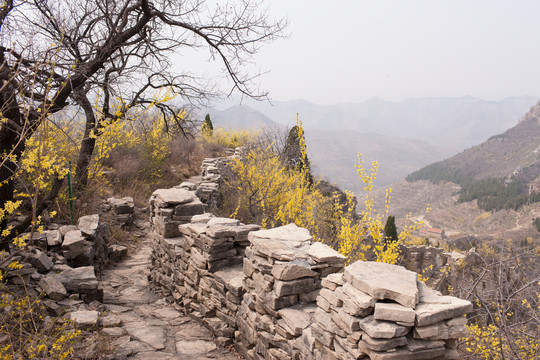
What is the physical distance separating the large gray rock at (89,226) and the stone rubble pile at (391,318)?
4.93 meters

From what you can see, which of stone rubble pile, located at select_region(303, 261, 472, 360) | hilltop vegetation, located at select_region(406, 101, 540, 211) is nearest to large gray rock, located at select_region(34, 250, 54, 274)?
stone rubble pile, located at select_region(303, 261, 472, 360)

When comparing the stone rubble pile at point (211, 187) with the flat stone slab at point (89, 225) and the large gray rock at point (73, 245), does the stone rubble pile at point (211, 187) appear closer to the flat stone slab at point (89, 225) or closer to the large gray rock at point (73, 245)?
the flat stone slab at point (89, 225)

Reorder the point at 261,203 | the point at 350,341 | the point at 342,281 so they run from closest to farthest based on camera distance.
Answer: the point at 350,341 < the point at 342,281 < the point at 261,203

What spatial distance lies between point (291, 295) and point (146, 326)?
2257mm

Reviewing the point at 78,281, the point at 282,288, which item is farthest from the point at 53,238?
the point at 282,288

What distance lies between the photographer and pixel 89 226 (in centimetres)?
617

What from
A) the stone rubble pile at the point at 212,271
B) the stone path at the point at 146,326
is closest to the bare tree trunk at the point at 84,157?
the stone path at the point at 146,326

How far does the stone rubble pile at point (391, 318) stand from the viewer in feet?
7.19

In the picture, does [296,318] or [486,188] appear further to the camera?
[486,188]

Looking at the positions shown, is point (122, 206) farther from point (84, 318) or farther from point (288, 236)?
point (288, 236)

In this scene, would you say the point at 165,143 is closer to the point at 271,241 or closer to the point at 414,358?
the point at 271,241

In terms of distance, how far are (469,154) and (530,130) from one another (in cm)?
1741

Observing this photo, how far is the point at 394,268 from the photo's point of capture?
107 inches

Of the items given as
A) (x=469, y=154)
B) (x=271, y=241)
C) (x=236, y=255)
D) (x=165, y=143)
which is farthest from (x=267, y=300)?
(x=469, y=154)
